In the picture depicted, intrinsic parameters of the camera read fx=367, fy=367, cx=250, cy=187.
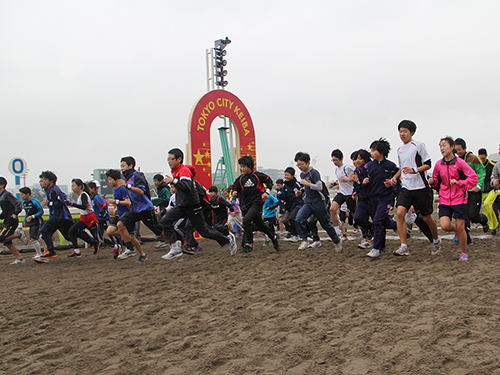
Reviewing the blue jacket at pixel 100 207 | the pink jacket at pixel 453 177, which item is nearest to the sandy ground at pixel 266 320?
the pink jacket at pixel 453 177

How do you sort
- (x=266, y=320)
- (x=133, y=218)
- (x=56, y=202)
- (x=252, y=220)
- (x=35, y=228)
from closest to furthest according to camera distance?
(x=266, y=320) < (x=133, y=218) < (x=252, y=220) < (x=56, y=202) < (x=35, y=228)

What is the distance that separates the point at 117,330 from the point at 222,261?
11.0 ft

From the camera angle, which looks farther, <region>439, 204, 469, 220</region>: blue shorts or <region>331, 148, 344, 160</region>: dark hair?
<region>331, 148, 344, 160</region>: dark hair

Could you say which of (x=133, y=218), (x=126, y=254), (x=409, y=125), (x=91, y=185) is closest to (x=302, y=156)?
(x=409, y=125)

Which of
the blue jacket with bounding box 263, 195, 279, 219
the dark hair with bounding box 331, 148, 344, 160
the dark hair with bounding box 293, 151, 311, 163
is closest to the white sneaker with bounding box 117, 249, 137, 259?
the blue jacket with bounding box 263, 195, 279, 219

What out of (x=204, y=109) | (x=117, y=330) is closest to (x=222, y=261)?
(x=117, y=330)

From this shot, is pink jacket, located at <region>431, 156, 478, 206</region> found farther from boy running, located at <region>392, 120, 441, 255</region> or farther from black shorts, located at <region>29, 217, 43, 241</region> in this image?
black shorts, located at <region>29, 217, 43, 241</region>

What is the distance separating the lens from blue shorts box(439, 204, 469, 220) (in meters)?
5.18

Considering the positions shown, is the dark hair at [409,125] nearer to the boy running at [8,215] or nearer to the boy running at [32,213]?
the boy running at [8,215]

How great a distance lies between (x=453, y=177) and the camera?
5273 millimetres

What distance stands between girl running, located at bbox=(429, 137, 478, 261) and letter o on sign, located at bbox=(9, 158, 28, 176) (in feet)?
40.1

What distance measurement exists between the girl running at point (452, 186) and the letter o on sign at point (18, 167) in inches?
481

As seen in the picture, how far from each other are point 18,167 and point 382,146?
38.8ft

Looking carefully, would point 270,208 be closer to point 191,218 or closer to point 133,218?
point 191,218
